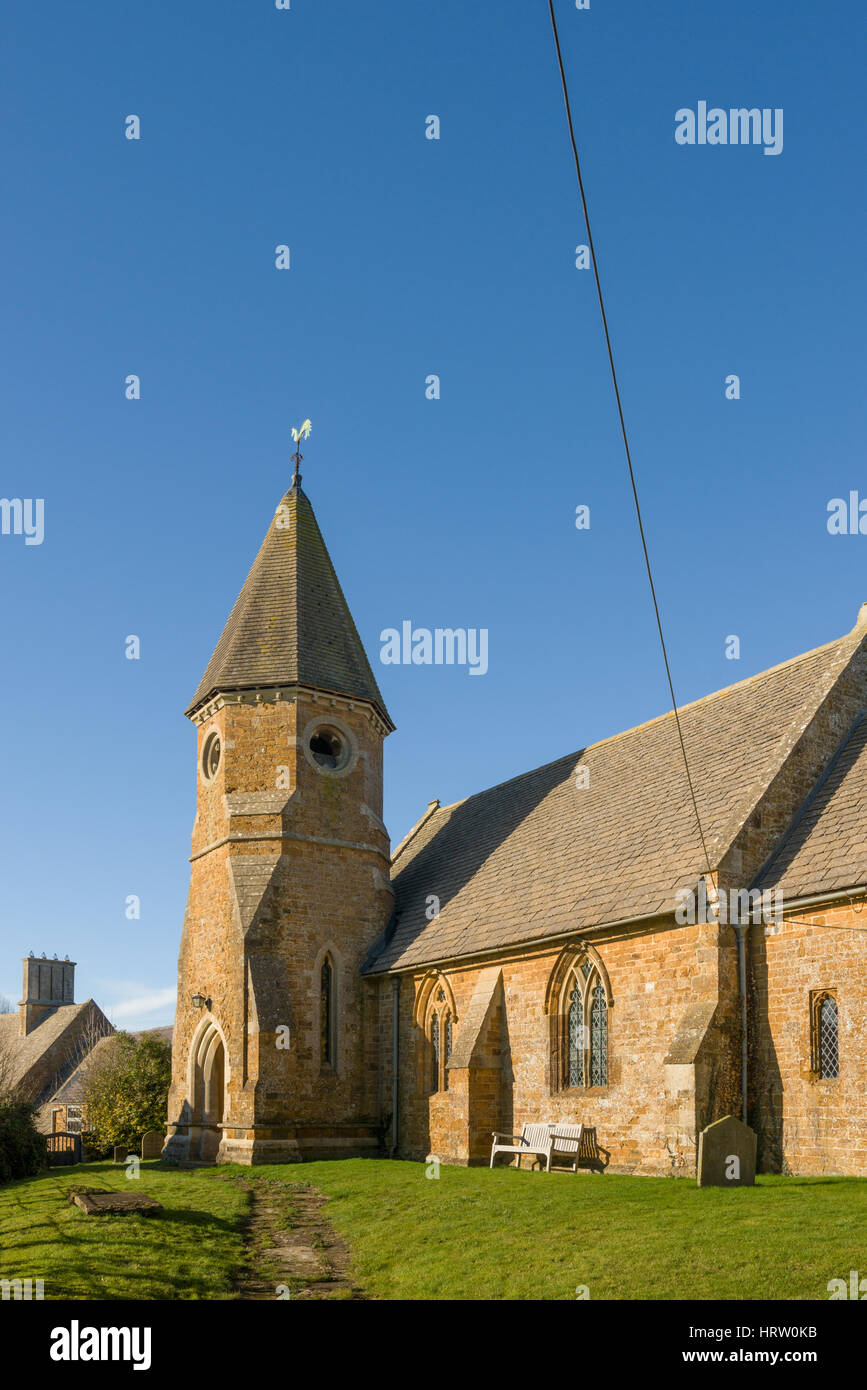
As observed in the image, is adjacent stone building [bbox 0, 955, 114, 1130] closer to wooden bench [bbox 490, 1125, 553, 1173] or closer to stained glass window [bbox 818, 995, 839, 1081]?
wooden bench [bbox 490, 1125, 553, 1173]

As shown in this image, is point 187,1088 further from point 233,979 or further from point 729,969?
point 729,969

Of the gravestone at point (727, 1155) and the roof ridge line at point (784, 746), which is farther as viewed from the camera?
the roof ridge line at point (784, 746)

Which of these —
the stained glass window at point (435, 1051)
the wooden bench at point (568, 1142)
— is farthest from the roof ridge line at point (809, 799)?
the stained glass window at point (435, 1051)

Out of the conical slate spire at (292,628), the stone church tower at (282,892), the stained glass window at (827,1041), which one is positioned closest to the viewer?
the stained glass window at (827,1041)

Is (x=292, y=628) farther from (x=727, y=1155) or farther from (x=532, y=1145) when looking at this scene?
(x=727, y=1155)

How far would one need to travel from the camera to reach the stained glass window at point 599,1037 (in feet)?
63.7

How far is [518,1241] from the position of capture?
11.4 metres

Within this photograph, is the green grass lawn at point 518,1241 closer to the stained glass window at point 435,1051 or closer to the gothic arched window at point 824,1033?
the gothic arched window at point 824,1033

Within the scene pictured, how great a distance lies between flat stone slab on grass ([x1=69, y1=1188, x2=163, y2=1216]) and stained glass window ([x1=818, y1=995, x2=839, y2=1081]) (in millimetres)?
8909

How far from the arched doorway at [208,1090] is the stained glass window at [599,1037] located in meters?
9.59

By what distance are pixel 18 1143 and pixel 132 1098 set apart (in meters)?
10.8

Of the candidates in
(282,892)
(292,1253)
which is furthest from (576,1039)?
(292,1253)

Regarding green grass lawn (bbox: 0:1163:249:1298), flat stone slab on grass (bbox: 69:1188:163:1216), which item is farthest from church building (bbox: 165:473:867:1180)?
flat stone slab on grass (bbox: 69:1188:163:1216)

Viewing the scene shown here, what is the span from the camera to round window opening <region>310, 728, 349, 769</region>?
27891 millimetres
